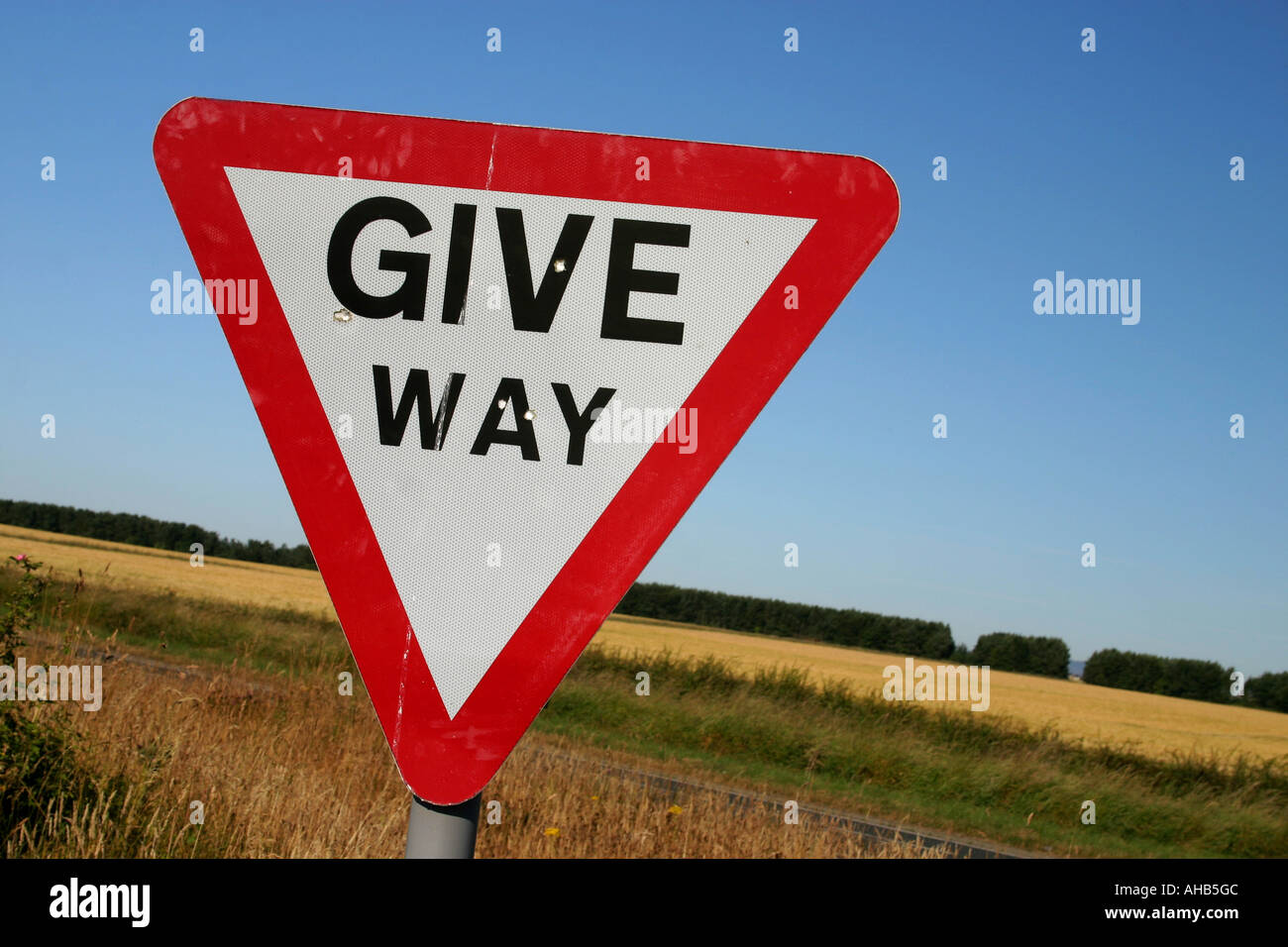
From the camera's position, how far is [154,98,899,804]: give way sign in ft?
3.90

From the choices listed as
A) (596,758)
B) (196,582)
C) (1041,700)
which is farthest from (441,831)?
(196,582)

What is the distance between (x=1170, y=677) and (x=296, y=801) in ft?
196

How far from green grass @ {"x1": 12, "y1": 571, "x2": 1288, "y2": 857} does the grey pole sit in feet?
45.1

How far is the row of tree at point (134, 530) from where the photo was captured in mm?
75750

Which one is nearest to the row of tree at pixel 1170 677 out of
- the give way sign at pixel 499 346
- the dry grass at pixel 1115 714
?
the dry grass at pixel 1115 714

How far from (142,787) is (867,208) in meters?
3.38

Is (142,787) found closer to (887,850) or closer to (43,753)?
(43,753)

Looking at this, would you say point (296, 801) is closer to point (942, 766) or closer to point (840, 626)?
point (942, 766)

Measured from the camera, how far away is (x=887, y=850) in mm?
4855

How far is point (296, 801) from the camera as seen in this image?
372 cm

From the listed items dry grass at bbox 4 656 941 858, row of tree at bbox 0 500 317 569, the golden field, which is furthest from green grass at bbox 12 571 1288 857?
row of tree at bbox 0 500 317 569

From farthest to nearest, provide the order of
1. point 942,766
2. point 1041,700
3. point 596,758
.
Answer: point 1041,700 → point 942,766 → point 596,758
